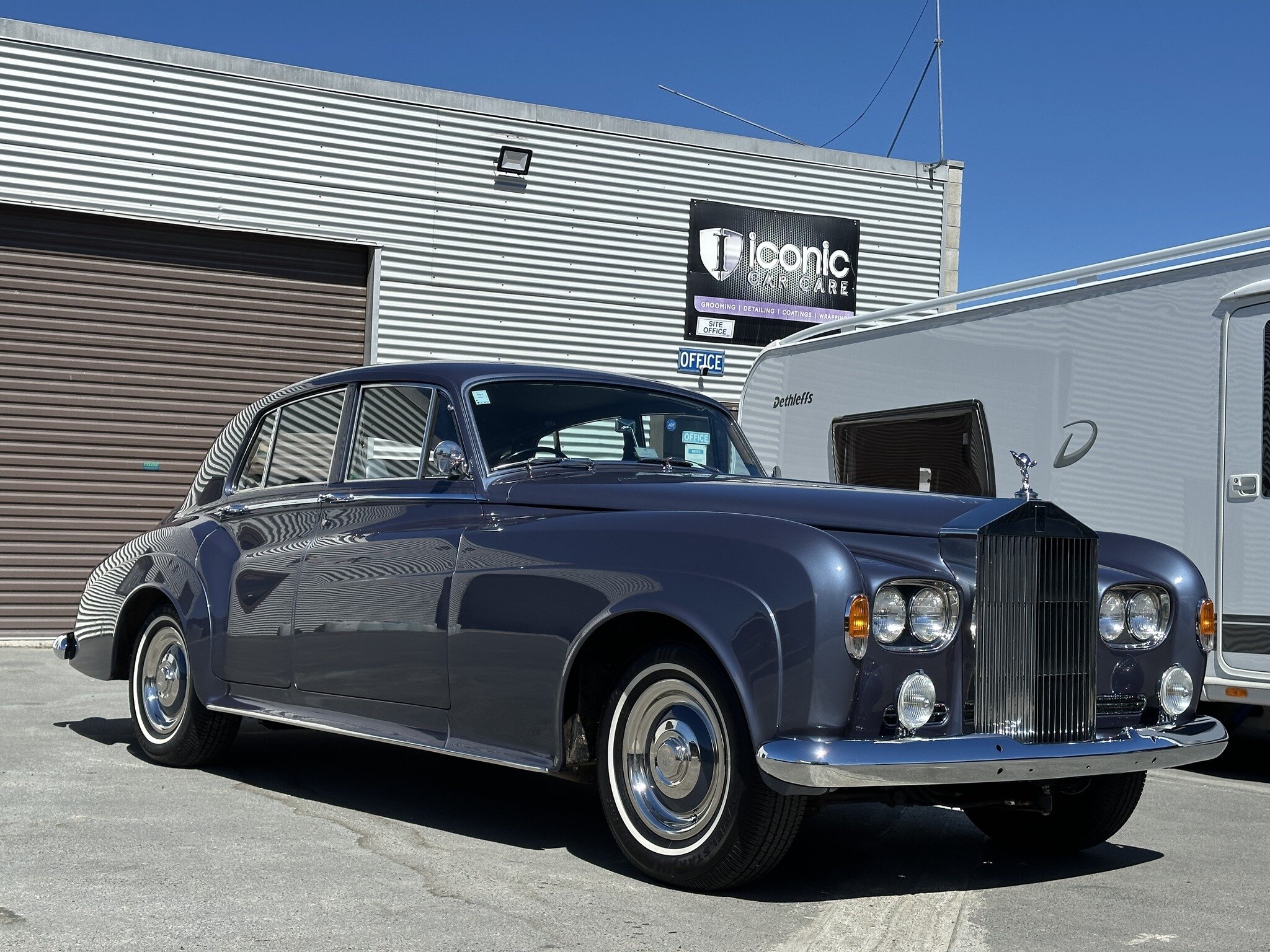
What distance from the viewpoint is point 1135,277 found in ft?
26.3

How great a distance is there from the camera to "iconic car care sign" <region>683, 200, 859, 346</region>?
15.5 meters

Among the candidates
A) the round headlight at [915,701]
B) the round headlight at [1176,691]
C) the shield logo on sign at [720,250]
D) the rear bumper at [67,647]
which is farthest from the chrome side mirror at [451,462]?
the shield logo on sign at [720,250]

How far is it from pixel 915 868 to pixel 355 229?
1046 cm

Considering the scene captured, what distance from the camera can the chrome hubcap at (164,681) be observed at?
6566 mm

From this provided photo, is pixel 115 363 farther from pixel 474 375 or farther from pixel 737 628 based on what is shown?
pixel 737 628

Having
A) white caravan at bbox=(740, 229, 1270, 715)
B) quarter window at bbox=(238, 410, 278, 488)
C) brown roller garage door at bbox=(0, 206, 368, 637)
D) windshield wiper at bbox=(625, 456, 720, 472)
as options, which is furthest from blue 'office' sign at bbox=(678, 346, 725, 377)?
windshield wiper at bbox=(625, 456, 720, 472)

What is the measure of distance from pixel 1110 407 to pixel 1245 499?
1029 millimetres

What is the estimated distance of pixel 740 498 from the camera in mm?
4613

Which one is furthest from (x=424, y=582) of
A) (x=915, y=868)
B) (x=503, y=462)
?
(x=915, y=868)

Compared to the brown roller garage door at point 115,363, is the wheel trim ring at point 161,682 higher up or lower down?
lower down

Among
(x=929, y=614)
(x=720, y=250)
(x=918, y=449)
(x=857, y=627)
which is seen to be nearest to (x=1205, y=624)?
(x=929, y=614)

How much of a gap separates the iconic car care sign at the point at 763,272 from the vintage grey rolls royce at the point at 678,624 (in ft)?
31.3

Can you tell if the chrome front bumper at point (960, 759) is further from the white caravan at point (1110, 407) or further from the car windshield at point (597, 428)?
the white caravan at point (1110, 407)

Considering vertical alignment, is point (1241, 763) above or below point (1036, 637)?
below
